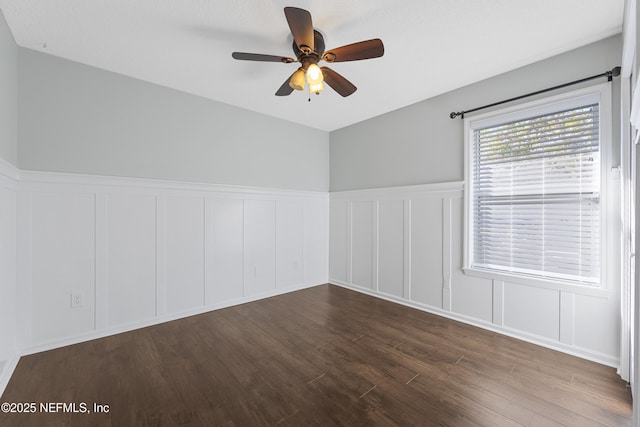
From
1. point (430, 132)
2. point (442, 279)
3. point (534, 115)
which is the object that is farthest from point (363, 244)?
point (534, 115)

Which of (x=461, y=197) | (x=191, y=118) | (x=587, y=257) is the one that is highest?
(x=191, y=118)

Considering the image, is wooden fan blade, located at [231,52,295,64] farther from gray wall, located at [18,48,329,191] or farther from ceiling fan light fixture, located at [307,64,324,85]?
gray wall, located at [18,48,329,191]

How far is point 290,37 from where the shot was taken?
2.06 m

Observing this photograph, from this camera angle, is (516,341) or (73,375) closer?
(73,375)

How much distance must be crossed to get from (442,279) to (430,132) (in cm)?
169

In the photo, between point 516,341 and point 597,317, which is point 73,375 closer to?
point 516,341

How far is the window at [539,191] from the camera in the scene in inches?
83.0

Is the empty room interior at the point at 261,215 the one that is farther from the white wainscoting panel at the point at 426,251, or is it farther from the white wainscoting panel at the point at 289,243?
the white wainscoting panel at the point at 289,243

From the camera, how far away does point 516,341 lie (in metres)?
2.38

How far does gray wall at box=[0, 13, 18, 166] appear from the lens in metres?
1.81

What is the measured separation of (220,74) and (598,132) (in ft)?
10.7

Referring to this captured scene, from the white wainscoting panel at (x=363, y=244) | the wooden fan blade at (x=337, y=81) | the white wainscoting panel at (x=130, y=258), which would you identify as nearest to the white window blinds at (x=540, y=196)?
the white wainscoting panel at (x=363, y=244)

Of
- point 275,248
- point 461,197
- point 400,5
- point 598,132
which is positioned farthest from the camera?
point 275,248

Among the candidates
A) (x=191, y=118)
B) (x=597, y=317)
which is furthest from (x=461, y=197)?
(x=191, y=118)
